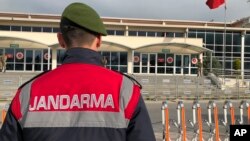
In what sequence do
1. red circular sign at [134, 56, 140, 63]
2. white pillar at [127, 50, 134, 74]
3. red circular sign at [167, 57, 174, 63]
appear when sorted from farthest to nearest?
1. red circular sign at [167, 57, 174, 63]
2. red circular sign at [134, 56, 140, 63]
3. white pillar at [127, 50, 134, 74]

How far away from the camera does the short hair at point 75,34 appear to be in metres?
1.96

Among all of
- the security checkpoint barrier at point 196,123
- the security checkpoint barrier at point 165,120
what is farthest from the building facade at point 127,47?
the security checkpoint barrier at point 165,120

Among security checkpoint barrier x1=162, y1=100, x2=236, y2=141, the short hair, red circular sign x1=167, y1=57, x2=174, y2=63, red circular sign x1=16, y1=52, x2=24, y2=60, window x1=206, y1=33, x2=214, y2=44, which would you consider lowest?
security checkpoint barrier x1=162, y1=100, x2=236, y2=141

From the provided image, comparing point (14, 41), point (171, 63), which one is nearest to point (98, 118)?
point (14, 41)

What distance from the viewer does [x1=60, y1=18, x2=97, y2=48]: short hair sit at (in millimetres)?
1955

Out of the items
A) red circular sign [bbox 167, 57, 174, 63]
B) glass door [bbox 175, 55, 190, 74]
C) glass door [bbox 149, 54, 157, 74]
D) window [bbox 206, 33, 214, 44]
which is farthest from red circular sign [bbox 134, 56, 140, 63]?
window [bbox 206, 33, 214, 44]

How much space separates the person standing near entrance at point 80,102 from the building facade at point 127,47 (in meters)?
28.3

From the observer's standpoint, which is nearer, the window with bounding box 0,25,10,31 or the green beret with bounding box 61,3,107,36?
the green beret with bounding box 61,3,107,36

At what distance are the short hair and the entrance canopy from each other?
3299cm

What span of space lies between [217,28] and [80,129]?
47.1 meters

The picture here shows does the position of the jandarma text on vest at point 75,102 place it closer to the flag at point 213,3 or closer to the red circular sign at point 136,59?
the flag at point 213,3

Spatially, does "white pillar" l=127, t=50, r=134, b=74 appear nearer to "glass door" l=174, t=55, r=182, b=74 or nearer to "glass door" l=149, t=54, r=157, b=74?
"glass door" l=149, t=54, r=157, b=74

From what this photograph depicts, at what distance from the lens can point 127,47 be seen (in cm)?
3512

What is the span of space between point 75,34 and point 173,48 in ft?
114
